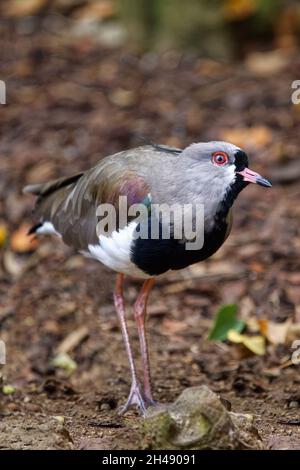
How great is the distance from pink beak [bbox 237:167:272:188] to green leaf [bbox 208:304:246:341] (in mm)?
1470

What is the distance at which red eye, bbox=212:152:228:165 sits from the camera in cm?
456

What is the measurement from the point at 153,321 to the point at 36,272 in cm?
108

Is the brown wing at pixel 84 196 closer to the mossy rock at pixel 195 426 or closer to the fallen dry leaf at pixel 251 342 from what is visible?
the fallen dry leaf at pixel 251 342

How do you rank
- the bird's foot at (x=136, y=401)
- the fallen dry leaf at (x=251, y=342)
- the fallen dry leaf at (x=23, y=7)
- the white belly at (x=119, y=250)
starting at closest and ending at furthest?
the white belly at (x=119, y=250) < the bird's foot at (x=136, y=401) < the fallen dry leaf at (x=251, y=342) < the fallen dry leaf at (x=23, y=7)

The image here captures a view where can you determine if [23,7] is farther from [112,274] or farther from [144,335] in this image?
[144,335]

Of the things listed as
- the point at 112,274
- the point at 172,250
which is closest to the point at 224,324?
the point at 112,274

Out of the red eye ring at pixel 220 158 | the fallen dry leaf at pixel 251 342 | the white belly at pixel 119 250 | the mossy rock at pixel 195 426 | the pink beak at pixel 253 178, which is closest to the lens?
the mossy rock at pixel 195 426

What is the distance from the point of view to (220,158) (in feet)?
15.0

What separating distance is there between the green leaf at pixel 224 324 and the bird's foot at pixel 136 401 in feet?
2.75

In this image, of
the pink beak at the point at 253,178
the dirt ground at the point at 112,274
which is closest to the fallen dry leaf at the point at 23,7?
the dirt ground at the point at 112,274

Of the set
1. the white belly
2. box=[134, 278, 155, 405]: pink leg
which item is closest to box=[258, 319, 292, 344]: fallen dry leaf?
box=[134, 278, 155, 405]: pink leg

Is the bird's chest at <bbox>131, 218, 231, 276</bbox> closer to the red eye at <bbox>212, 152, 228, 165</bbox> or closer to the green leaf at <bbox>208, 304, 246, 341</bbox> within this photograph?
the red eye at <bbox>212, 152, 228, 165</bbox>

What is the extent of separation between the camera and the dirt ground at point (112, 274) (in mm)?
5164

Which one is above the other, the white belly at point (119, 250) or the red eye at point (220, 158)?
the red eye at point (220, 158)
